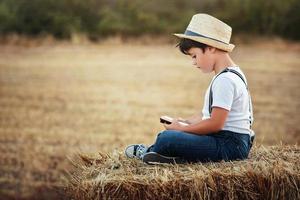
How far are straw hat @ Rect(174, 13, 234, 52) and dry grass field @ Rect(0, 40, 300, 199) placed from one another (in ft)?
1.93

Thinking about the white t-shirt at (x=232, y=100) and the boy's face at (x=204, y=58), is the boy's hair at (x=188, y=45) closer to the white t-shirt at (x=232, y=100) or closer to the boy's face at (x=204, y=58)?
the boy's face at (x=204, y=58)

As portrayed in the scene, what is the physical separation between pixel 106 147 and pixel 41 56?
356cm

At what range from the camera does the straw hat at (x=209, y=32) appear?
336 cm

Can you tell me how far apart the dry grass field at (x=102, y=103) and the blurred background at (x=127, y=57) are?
0.02m

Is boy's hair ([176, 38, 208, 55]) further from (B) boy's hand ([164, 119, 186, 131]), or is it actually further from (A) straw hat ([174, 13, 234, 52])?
(B) boy's hand ([164, 119, 186, 131])

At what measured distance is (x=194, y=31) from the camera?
3408 millimetres

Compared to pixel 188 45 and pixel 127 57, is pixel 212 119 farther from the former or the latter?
pixel 127 57

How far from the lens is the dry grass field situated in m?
6.88

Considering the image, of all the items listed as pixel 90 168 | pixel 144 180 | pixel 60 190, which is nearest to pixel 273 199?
pixel 144 180

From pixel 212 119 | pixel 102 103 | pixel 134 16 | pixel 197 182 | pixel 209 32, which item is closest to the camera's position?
pixel 197 182

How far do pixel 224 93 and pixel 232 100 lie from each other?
6cm

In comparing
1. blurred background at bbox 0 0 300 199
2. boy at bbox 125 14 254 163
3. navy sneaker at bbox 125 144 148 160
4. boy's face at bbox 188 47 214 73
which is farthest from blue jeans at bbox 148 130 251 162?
blurred background at bbox 0 0 300 199

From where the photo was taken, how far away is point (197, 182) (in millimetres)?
3061

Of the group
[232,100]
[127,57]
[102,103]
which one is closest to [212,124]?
[232,100]
